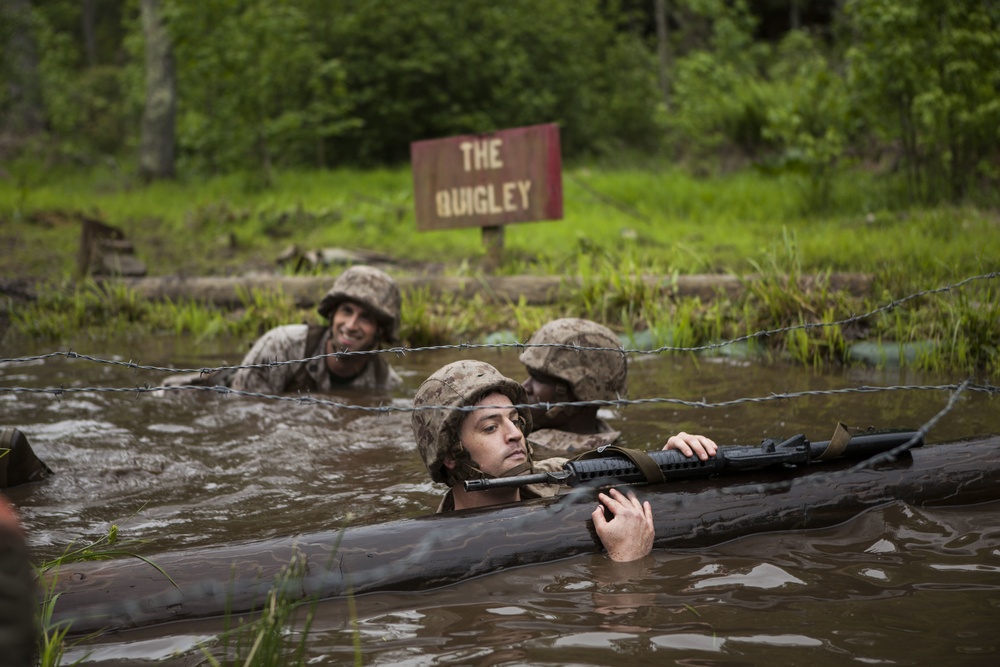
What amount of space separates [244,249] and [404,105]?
20.4ft

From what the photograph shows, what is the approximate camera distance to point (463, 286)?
10.1 m

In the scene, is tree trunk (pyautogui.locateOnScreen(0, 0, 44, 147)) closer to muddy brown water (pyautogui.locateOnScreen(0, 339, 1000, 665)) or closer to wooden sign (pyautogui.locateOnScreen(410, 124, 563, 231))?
wooden sign (pyautogui.locateOnScreen(410, 124, 563, 231))

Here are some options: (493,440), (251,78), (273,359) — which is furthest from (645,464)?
(251,78)

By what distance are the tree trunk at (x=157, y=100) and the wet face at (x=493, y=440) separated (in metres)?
14.9

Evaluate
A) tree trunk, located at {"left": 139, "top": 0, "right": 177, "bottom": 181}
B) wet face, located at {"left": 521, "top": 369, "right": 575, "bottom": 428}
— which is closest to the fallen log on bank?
wet face, located at {"left": 521, "top": 369, "right": 575, "bottom": 428}

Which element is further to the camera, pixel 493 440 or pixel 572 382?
pixel 572 382

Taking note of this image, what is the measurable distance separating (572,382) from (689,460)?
1674mm

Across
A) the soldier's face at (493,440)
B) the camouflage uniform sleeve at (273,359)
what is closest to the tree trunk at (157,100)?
the camouflage uniform sleeve at (273,359)

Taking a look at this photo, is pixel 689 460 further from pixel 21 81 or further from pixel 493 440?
pixel 21 81

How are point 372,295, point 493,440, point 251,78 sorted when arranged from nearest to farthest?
point 493,440, point 372,295, point 251,78

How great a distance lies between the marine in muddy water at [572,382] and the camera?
223 inches

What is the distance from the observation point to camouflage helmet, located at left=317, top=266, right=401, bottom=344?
7422 millimetres

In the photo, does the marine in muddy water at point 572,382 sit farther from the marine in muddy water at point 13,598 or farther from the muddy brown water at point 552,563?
the marine in muddy water at point 13,598

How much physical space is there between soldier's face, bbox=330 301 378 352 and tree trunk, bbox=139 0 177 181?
11.6 m
